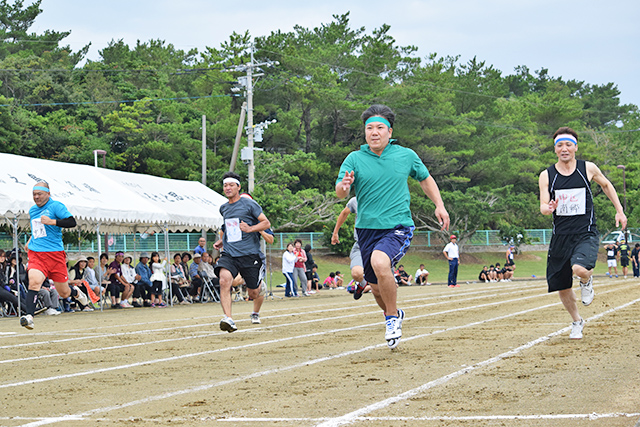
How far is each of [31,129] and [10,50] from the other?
24619 mm

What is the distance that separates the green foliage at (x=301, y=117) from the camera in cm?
5303

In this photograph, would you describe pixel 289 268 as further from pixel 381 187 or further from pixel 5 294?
pixel 381 187

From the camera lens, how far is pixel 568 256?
7.92 metres

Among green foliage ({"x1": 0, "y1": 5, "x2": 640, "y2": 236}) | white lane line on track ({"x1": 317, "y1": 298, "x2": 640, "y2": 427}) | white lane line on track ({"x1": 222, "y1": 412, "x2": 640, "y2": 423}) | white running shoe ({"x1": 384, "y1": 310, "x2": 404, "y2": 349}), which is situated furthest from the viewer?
green foliage ({"x1": 0, "y1": 5, "x2": 640, "y2": 236})

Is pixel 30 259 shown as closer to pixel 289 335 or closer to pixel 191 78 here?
pixel 289 335

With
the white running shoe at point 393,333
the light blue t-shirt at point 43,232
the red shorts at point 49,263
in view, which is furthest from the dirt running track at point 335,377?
the light blue t-shirt at point 43,232

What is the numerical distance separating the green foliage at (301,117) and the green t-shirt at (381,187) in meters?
36.1

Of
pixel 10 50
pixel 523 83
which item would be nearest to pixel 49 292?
pixel 10 50

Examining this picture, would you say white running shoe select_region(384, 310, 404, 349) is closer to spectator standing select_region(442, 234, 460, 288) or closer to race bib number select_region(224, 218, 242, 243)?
race bib number select_region(224, 218, 242, 243)

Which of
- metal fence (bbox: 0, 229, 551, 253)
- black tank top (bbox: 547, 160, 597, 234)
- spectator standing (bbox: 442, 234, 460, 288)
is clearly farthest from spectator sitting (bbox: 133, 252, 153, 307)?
metal fence (bbox: 0, 229, 551, 253)

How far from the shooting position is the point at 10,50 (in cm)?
7156

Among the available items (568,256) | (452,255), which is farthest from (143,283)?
(568,256)

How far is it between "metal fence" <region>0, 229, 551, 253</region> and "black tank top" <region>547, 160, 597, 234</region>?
109 feet

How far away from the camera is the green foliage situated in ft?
174
